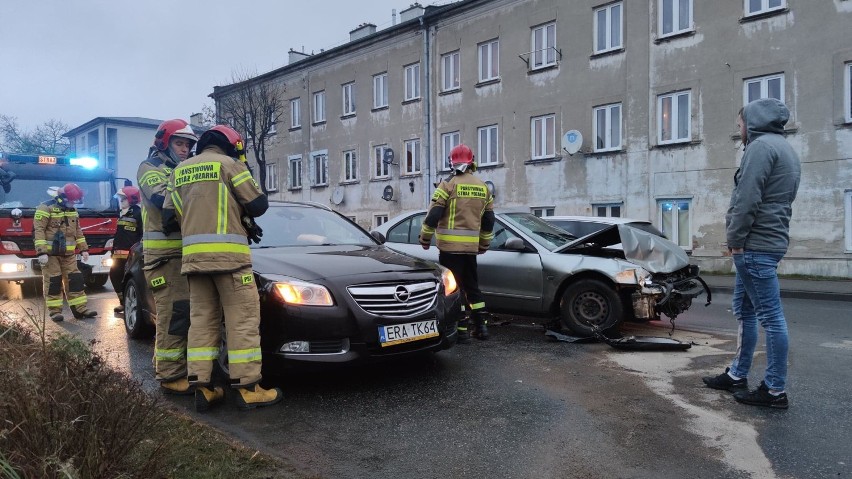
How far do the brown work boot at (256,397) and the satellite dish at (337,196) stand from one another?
22.5m

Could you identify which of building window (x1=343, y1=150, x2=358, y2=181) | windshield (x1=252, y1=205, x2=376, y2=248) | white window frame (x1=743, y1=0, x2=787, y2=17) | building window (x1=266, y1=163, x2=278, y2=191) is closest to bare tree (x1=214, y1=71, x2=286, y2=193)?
building window (x1=266, y1=163, x2=278, y2=191)

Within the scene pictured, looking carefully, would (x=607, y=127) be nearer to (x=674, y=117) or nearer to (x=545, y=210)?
(x=674, y=117)

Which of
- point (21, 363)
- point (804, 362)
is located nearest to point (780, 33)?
point (804, 362)

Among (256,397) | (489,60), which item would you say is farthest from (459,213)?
(489,60)

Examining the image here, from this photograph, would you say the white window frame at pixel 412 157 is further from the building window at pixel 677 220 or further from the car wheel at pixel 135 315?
the car wheel at pixel 135 315

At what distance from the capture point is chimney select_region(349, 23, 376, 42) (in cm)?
2650

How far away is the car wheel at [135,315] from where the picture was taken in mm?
6375

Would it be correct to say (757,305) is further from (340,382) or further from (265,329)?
(265,329)

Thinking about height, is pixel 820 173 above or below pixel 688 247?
above

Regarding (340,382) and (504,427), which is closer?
(504,427)

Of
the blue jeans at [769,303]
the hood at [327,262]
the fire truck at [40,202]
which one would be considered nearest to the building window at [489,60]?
the fire truck at [40,202]

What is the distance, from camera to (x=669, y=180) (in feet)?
54.9

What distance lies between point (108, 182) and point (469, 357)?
403 inches

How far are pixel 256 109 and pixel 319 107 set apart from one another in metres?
3.11
